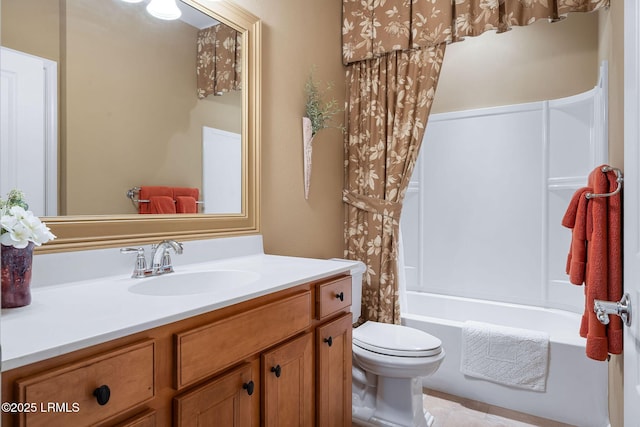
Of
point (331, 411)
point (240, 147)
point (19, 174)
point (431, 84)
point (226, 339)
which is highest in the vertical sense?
point (431, 84)

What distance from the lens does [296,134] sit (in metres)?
2.19

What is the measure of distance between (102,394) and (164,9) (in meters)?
1.39

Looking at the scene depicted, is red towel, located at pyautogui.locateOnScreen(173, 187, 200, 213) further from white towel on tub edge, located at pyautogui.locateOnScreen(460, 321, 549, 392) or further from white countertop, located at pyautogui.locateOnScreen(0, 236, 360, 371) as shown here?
white towel on tub edge, located at pyautogui.locateOnScreen(460, 321, 549, 392)

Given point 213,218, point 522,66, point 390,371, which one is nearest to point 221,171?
point 213,218

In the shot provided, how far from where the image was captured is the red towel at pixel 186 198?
1568 millimetres

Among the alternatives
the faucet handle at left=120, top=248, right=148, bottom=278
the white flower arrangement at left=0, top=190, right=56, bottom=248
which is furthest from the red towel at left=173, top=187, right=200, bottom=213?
the white flower arrangement at left=0, top=190, right=56, bottom=248

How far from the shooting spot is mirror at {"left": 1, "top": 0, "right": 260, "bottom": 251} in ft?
3.98

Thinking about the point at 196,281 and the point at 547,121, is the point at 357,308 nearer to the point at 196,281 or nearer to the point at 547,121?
the point at 196,281

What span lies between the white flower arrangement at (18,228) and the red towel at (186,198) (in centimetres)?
63

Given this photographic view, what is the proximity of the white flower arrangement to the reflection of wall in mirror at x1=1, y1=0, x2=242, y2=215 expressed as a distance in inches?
11.8

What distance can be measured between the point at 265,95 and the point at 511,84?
2.05 m

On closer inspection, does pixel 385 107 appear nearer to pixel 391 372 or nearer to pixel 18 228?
pixel 391 372

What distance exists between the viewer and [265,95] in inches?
78.0

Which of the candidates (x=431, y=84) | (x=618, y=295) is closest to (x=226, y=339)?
(x=618, y=295)
